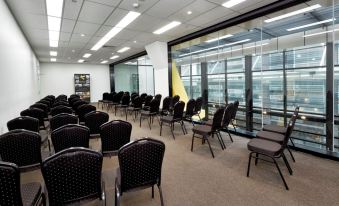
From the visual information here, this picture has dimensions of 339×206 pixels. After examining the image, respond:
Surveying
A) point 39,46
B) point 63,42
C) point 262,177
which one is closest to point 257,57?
point 262,177

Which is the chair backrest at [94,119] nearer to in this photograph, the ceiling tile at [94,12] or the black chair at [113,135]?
the black chair at [113,135]

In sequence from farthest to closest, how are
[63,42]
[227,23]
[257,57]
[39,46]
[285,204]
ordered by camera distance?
[39,46], [63,42], [257,57], [227,23], [285,204]

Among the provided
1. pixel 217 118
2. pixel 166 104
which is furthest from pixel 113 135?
pixel 166 104

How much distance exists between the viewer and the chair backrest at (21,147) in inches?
86.6

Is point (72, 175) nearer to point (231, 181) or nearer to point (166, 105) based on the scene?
point (231, 181)

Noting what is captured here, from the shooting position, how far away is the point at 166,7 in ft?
14.6

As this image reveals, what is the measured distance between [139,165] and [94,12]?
4.32m

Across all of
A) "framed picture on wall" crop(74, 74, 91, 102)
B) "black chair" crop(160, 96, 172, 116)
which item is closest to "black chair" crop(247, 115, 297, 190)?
"black chair" crop(160, 96, 172, 116)

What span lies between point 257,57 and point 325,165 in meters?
4.68

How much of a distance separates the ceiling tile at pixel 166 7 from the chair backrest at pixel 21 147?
359cm

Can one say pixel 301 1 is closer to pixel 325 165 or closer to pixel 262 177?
pixel 325 165

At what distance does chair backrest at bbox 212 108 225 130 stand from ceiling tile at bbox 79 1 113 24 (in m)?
3.44

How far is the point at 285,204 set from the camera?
220 cm

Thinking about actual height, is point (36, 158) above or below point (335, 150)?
above
